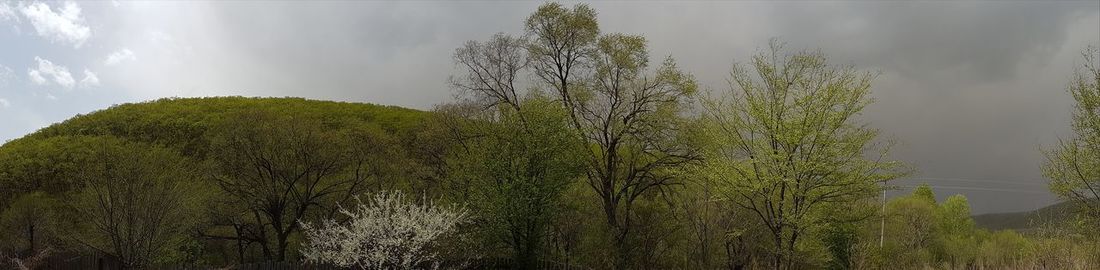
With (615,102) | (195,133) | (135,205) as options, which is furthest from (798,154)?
(195,133)

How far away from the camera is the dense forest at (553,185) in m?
23.6

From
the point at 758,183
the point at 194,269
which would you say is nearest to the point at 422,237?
the point at 194,269

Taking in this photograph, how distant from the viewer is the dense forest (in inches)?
931

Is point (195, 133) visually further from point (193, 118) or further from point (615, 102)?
point (615, 102)

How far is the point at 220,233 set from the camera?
40.2m

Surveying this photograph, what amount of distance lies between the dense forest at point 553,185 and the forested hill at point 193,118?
19.5 meters

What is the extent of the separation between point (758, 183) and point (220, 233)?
3036 centimetres

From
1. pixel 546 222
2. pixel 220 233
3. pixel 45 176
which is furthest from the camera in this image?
pixel 45 176

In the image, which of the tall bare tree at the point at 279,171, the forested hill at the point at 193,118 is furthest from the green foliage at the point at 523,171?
the forested hill at the point at 193,118

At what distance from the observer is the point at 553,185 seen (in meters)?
28.6

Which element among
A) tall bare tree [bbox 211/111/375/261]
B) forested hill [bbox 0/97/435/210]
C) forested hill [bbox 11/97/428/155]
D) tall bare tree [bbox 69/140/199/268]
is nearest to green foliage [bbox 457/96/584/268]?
forested hill [bbox 0/97/435/210]

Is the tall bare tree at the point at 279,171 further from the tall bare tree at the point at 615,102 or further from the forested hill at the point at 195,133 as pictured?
the tall bare tree at the point at 615,102

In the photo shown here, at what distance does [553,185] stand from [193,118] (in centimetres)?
5201

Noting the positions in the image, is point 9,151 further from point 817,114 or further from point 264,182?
point 817,114
